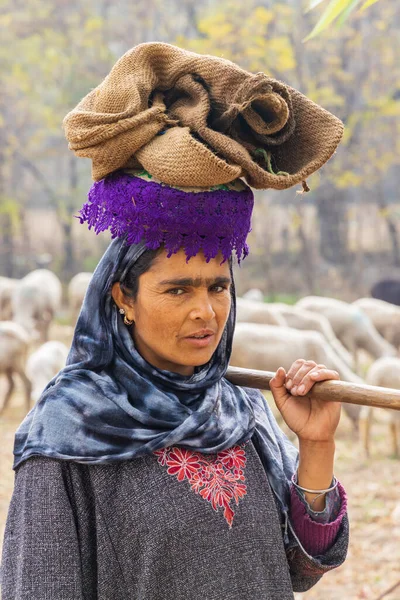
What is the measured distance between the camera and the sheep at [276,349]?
25.7ft

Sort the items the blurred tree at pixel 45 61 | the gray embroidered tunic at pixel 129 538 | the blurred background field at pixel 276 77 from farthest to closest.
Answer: the blurred tree at pixel 45 61
the blurred background field at pixel 276 77
the gray embroidered tunic at pixel 129 538

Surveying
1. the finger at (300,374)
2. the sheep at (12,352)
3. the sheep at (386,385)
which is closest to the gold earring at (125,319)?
the finger at (300,374)

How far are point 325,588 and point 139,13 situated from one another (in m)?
13.8

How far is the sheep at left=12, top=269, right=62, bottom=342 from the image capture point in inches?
494

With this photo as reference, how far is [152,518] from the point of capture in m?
1.59

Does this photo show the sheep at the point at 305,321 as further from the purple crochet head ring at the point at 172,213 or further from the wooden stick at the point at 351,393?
the purple crochet head ring at the point at 172,213

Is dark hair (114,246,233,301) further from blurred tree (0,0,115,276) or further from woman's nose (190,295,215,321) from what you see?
blurred tree (0,0,115,276)

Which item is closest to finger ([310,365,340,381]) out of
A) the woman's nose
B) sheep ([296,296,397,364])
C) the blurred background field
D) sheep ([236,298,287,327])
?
the woman's nose

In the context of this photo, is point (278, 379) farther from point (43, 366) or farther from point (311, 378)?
point (43, 366)

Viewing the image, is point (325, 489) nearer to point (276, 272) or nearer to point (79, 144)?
point (79, 144)

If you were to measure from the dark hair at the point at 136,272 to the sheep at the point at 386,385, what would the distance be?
245 inches

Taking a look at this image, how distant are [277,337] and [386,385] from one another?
3.94 feet

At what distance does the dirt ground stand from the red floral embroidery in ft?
10.9

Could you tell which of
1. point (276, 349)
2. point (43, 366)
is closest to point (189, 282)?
point (276, 349)
